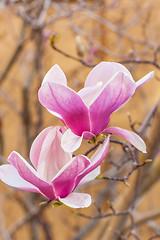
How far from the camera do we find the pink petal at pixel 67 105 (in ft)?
1.05

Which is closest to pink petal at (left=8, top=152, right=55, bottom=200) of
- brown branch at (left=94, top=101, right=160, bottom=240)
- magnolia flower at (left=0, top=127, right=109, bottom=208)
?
magnolia flower at (left=0, top=127, right=109, bottom=208)

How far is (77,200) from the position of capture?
1.12 feet

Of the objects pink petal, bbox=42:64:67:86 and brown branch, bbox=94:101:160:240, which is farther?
brown branch, bbox=94:101:160:240

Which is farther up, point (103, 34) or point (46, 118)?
point (103, 34)

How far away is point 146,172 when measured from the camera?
33.2 inches

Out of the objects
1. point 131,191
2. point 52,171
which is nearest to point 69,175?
point 52,171

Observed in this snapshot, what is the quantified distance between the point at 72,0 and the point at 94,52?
1287 mm

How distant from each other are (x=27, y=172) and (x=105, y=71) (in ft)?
0.44

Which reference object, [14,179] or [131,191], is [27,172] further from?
[131,191]

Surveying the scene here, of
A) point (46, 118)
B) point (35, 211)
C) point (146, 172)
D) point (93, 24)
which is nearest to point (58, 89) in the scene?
point (146, 172)

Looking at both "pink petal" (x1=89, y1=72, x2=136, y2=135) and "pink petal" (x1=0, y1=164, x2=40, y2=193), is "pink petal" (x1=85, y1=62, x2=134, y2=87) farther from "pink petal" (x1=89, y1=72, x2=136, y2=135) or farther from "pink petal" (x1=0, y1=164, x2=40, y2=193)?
"pink petal" (x1=0, y1=164, x2=40, y2=193)

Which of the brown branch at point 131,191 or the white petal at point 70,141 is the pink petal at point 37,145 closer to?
the white petal at point 70,141

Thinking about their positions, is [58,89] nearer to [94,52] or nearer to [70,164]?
[70,164]

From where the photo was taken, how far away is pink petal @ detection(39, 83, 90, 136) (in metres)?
0.32
